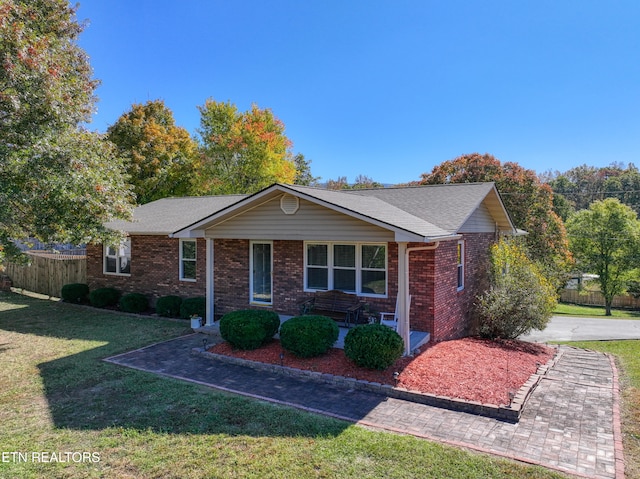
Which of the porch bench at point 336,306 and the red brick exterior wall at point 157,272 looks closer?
the porch bench at point 336,306

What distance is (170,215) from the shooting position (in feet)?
54.2

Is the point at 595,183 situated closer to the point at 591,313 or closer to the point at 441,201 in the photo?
the point at 591,313

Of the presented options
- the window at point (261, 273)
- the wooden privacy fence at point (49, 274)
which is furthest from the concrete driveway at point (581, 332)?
the wooden privacy fence at point (49, 274)

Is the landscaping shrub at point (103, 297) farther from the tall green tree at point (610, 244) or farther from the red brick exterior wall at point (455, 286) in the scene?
the tall green tree at point (610, 244)

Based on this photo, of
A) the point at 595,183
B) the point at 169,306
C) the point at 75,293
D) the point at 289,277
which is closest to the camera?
the point at 289,277

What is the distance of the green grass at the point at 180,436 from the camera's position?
4652 millimetres

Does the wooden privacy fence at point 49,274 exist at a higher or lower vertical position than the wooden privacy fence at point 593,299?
higher

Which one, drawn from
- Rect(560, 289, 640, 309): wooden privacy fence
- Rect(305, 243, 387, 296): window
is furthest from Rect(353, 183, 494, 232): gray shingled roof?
Rect(560, 289, 640, 309): wooden privacy fence

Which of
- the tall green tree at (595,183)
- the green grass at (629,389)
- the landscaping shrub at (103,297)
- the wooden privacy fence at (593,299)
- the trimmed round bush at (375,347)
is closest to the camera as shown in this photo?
the green grass at (629,389)

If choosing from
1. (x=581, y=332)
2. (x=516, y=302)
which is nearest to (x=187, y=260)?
(x=516, y=302)

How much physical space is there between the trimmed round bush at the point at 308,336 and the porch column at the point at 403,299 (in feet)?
4.79

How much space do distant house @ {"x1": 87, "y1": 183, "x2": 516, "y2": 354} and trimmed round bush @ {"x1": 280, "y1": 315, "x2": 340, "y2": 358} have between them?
1.64 m

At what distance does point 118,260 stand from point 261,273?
7.14 m

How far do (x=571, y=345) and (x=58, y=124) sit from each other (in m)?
16.0
